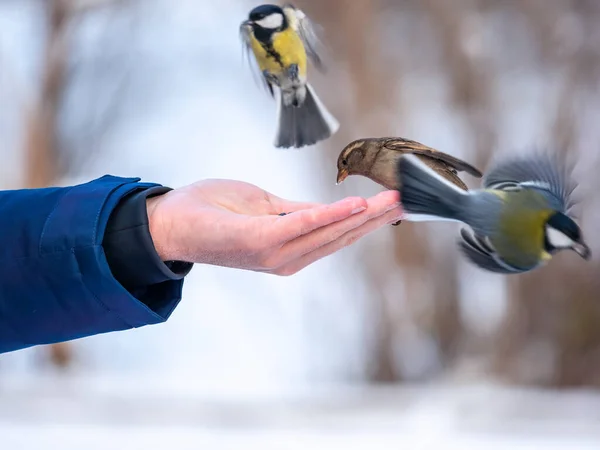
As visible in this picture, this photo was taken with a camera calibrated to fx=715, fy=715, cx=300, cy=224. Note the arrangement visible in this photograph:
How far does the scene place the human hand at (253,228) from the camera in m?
0.71

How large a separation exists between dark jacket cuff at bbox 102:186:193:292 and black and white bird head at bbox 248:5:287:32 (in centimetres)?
24

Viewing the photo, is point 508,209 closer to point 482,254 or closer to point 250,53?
point 482,254

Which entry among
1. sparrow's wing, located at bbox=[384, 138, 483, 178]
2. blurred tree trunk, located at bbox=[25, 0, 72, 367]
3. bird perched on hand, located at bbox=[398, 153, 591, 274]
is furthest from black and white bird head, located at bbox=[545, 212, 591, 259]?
blurred tree trunk, located at bbox=[25, 0, 72, 367]

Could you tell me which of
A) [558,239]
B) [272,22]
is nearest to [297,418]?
[272,22]

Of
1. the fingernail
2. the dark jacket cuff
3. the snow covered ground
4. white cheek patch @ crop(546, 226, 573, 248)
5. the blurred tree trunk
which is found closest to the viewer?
white cheek patch @ crop(546, 226, 573, 248)

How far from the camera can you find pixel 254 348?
235 centimetres

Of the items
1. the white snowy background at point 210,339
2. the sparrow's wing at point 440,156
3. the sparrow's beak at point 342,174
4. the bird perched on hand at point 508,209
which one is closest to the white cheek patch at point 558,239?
the bird perched on hand at point 508,209

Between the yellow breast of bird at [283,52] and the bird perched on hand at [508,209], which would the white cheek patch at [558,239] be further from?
the yellow breast of bird at [283,52]

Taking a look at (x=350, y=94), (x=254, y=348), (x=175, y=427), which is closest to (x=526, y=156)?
(x=350, y=94)

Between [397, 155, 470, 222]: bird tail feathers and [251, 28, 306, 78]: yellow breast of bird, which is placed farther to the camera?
[251, 28, 306, 78]: yellow breast of bird

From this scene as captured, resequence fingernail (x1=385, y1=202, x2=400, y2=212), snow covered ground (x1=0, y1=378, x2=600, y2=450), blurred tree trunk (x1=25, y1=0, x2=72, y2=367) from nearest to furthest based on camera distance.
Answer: fingernail (x1=385, y1=202, x2=400, y2=212), snow covered ground (x1=0, y1=378, x2=600, y2=450), blurred tree trunk (x1=25, y1=0, x2=72, y2=367)

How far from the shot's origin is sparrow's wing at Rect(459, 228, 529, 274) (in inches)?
23.9

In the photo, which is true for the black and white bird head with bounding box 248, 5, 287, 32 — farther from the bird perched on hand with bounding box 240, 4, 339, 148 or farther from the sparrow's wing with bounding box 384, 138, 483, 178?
the sparrow's wing with bounding box 384, 138, 483, 178

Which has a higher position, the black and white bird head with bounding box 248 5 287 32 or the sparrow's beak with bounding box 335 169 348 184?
the black and white bird head with bounding box 248 5 287 32
